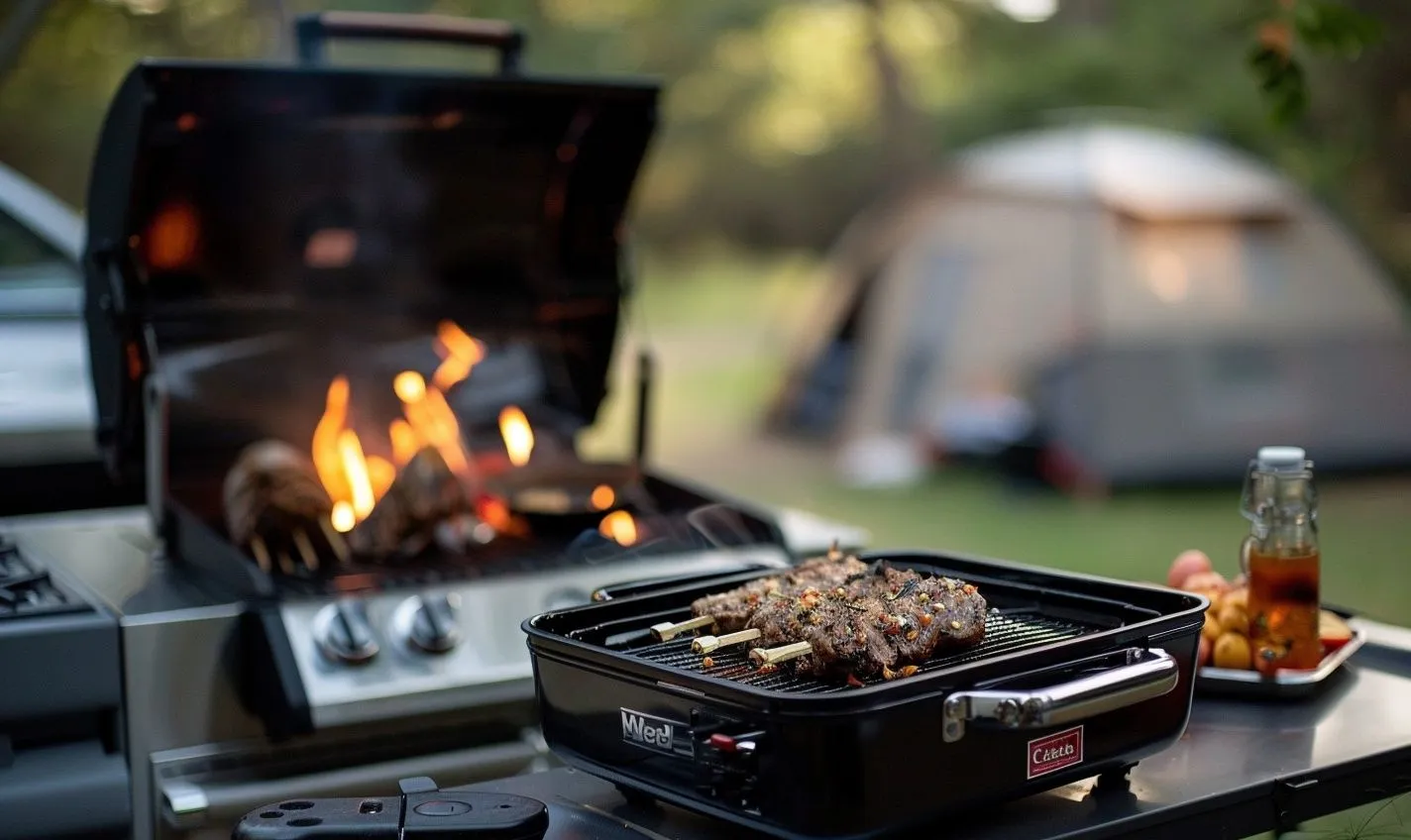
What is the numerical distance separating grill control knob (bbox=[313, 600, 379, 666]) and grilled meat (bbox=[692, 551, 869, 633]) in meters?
0.66

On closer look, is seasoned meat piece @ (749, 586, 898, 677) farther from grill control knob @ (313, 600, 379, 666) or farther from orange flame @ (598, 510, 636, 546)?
orange flame @ (598, 510, 636, 546)

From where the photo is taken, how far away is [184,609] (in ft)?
6.71

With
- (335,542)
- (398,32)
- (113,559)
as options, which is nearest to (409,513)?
(335,542)

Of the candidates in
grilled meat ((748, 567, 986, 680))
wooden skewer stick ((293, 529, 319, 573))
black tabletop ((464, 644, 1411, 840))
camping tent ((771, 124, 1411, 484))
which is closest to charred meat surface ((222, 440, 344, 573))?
wooden skewer stick ((293, 529, 319, 573))

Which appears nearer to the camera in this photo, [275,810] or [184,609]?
[275,810]

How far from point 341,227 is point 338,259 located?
61 mm

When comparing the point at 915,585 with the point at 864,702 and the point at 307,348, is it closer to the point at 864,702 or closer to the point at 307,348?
→ the point at 864,702

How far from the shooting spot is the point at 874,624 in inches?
53.6

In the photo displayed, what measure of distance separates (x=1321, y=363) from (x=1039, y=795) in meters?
6.77

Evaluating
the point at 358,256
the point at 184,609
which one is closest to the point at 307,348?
the point at 358,256

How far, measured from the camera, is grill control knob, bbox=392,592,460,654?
212 centimetres

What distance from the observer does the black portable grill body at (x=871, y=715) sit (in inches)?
46.9

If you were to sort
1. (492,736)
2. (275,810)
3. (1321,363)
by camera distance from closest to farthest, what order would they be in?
(275,810) → (492,736) → (1321,363)

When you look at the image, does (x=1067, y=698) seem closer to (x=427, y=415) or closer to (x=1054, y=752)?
(x=1054, y=752)
